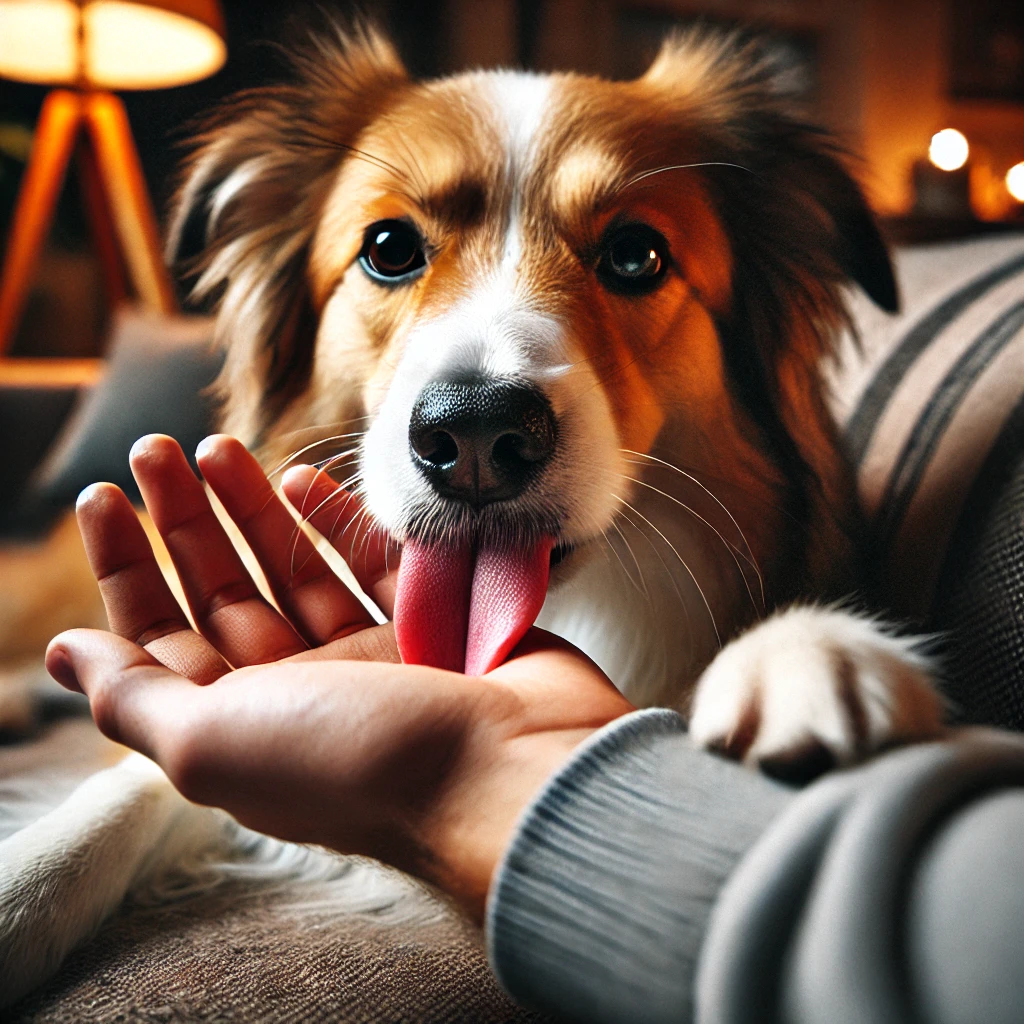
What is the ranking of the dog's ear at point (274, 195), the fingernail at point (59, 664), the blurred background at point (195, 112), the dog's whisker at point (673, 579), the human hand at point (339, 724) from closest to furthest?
the human hand at point (339, 724), the fingernail at point (59, 664), the dog's whisker at point (673, 579), the dog's ear at point (274, 195), the blurred background at point (195, 112)

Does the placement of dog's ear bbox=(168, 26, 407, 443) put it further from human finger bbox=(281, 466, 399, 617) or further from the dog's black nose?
the dog's black nose

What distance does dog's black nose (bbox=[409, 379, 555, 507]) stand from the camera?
2.05ft

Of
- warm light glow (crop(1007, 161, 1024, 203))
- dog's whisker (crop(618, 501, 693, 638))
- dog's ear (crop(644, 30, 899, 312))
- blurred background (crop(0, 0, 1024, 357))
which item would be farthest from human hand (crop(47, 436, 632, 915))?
warm light glow (crop(1007, 161, 1024, 203))

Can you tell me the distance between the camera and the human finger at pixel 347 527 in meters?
0.76

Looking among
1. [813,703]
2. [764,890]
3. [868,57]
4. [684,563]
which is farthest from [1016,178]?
[764,890]

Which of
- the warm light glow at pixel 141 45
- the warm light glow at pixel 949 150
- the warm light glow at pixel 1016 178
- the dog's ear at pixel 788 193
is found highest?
the warm light glow at pixel 141 45

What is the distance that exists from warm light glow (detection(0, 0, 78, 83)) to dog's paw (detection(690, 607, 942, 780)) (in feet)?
4.74

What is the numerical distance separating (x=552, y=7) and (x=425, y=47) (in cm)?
22

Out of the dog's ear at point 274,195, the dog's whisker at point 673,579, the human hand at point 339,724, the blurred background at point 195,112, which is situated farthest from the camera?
the blurred background at point 195,112

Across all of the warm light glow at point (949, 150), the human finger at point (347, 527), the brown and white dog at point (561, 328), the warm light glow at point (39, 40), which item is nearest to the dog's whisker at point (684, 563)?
the brown and white dog at point (561, 328)

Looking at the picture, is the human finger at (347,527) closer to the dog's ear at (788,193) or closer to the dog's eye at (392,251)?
the dog's eye at (392,251)

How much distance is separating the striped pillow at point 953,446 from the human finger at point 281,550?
1.58 feet

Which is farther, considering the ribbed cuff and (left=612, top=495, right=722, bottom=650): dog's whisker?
(left=612, top=495, right=722, bottom=650): dog's whisker

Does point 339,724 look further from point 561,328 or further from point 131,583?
point 561,328
